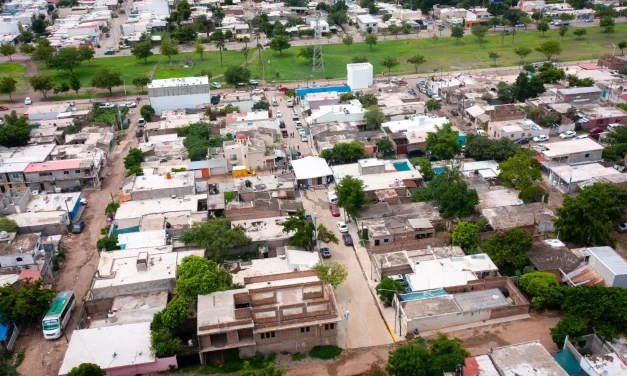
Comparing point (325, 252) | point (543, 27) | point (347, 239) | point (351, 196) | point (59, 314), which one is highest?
point (543, 27)

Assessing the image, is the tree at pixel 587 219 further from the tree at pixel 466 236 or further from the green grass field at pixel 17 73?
the green grass field at pixel 17 73

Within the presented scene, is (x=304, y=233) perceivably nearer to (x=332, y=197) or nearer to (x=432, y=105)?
(x=332, y=197)

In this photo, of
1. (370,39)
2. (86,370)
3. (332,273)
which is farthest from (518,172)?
(370,39)

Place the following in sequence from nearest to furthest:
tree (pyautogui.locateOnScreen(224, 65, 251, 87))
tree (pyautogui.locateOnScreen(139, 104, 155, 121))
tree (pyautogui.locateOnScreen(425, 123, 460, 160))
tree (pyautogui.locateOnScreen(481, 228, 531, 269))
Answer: tree (pyautogui.locateOnScreen(481, 228, 531, 269))
tree (pyautogui.locateOnScreen(425, 123, 460, 160))
tree (pyautogui.locateOnScreen(139, 104, 155, 121))
tree (pyautogui.locateOnScreen(224, 65, 251, 87))

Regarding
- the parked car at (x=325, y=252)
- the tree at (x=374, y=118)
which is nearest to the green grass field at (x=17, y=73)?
the tree at (x=374, y=118)

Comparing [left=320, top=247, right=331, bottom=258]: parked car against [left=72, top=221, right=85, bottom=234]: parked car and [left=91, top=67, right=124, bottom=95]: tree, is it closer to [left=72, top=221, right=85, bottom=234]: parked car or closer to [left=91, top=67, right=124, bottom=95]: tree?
[left=72, top=221, right=85, bottom=234]: parked car

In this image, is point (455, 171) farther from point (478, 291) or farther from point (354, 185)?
point (478, 291)

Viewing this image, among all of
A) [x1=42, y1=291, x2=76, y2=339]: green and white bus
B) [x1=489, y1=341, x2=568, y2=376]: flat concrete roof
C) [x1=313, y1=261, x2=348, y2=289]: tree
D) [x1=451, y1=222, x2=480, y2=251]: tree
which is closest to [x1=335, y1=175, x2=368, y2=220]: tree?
[x1=451, y1=222, x2=480, y2=251]: tree
